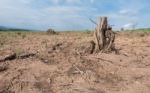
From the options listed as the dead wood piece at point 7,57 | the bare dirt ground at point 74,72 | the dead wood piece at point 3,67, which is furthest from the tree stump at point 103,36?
the dead wood piece at point 3,67

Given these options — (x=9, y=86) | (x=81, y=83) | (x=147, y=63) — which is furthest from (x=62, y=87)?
(x=147, y=63)

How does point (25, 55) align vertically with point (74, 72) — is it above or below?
above

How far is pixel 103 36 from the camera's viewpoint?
359 inches

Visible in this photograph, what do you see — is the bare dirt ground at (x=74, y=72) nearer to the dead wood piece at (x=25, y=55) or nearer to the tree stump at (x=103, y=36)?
the dead wood piece at (x=25, y=55)

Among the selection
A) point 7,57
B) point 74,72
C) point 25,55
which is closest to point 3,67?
point 7,57

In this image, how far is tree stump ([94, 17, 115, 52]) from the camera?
29.7ft

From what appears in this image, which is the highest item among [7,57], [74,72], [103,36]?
[103,36]

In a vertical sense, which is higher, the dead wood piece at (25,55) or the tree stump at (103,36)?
the tree stump at (103,36)

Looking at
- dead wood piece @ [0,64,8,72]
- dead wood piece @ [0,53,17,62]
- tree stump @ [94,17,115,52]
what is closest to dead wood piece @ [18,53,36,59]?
dead wood piece @ [0,53,17,62]

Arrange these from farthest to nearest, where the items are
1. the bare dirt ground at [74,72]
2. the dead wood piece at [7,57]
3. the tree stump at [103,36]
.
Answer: the tree stump at [103,36], the dead wood piece at [7,57], the bare dirt ground at [74,72]

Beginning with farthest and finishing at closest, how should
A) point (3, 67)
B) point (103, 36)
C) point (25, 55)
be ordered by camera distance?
1. point (103, 36)
2. point (25, 55)
3. point (3, 67)

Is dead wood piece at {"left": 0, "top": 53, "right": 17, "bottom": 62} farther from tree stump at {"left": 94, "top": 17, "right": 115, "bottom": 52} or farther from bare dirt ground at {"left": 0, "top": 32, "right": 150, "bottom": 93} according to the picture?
tree stump at {"left": 94, "top": 17, "right": 115, "bottom": 52}

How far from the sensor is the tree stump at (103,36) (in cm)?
905

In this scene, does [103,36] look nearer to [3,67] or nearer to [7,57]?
[7,57]
